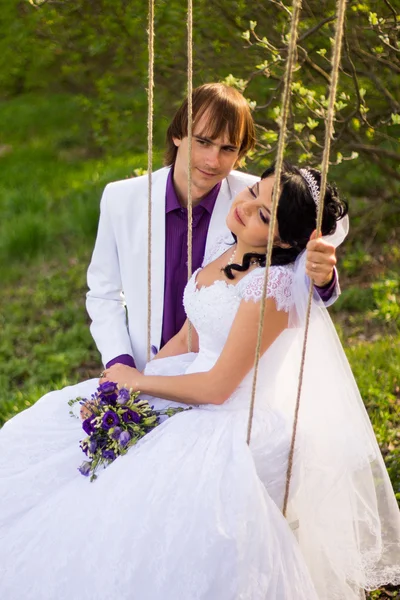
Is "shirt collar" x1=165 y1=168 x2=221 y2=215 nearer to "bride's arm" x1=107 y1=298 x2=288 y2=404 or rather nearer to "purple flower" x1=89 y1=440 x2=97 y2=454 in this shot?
"bride's arm" x1=107 y1=298 x2=288 y2=404

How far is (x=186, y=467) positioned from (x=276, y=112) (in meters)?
2.20

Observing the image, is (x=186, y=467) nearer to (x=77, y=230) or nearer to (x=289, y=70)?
(x=289, y=70)

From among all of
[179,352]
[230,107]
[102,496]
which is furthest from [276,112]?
[102,496]

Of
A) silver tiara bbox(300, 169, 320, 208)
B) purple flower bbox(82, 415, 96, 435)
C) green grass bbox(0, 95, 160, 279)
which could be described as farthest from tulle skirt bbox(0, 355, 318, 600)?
green grass bbox(0, 95, 160, 279)

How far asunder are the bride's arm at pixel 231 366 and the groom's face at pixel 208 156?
74 centimetres

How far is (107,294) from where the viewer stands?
10.4 ft

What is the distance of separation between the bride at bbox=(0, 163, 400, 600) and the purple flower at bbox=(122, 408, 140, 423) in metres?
0.07

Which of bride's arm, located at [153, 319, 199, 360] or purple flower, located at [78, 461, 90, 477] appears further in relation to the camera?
bride's arm, located at [153, 319, 199, 360]

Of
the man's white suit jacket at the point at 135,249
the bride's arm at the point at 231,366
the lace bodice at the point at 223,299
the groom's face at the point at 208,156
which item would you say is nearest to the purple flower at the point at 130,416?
the bride's arm at the point at 231,366

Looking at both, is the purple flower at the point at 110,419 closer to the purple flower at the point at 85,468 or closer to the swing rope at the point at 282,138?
the purple flower at the point at 85,468

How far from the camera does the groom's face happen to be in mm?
2869

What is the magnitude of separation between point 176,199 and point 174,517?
1.35 m

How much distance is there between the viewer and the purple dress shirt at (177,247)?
120 inches

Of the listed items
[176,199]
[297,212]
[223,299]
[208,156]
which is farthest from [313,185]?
[176,199]
